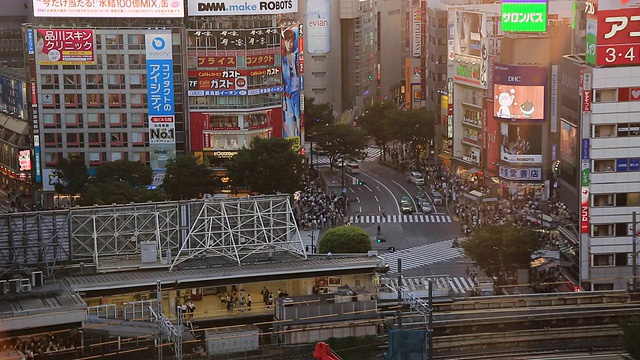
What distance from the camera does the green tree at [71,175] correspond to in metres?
94.5

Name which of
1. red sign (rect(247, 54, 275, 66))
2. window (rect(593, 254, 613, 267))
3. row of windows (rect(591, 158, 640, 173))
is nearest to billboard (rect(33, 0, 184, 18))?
red sign (rect(247, 54, 275, 66))

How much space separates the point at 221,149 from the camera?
99125 mm

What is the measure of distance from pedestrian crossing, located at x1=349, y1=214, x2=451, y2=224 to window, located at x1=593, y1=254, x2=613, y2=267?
24670mm

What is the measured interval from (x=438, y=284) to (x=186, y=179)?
88.4ft

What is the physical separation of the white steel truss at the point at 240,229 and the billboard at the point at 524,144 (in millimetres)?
36016

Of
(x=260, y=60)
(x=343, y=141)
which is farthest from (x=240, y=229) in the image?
(x=343, y=141)

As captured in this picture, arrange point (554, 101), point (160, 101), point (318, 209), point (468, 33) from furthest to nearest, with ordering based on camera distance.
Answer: point (468, 33)
point (160, 101)
point (554, 101)
point (318, 209)

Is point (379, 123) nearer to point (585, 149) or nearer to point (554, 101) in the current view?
point (554, 101)

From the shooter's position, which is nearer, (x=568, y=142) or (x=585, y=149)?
(x=585, y=149)

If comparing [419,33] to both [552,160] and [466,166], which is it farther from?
[552,160]

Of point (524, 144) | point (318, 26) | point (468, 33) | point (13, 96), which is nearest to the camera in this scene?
point (524, 144)

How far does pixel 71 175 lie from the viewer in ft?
313

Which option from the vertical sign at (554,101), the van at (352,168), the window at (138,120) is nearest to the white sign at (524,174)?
the vertical sign at (554,101)

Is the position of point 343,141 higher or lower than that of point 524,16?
lower
